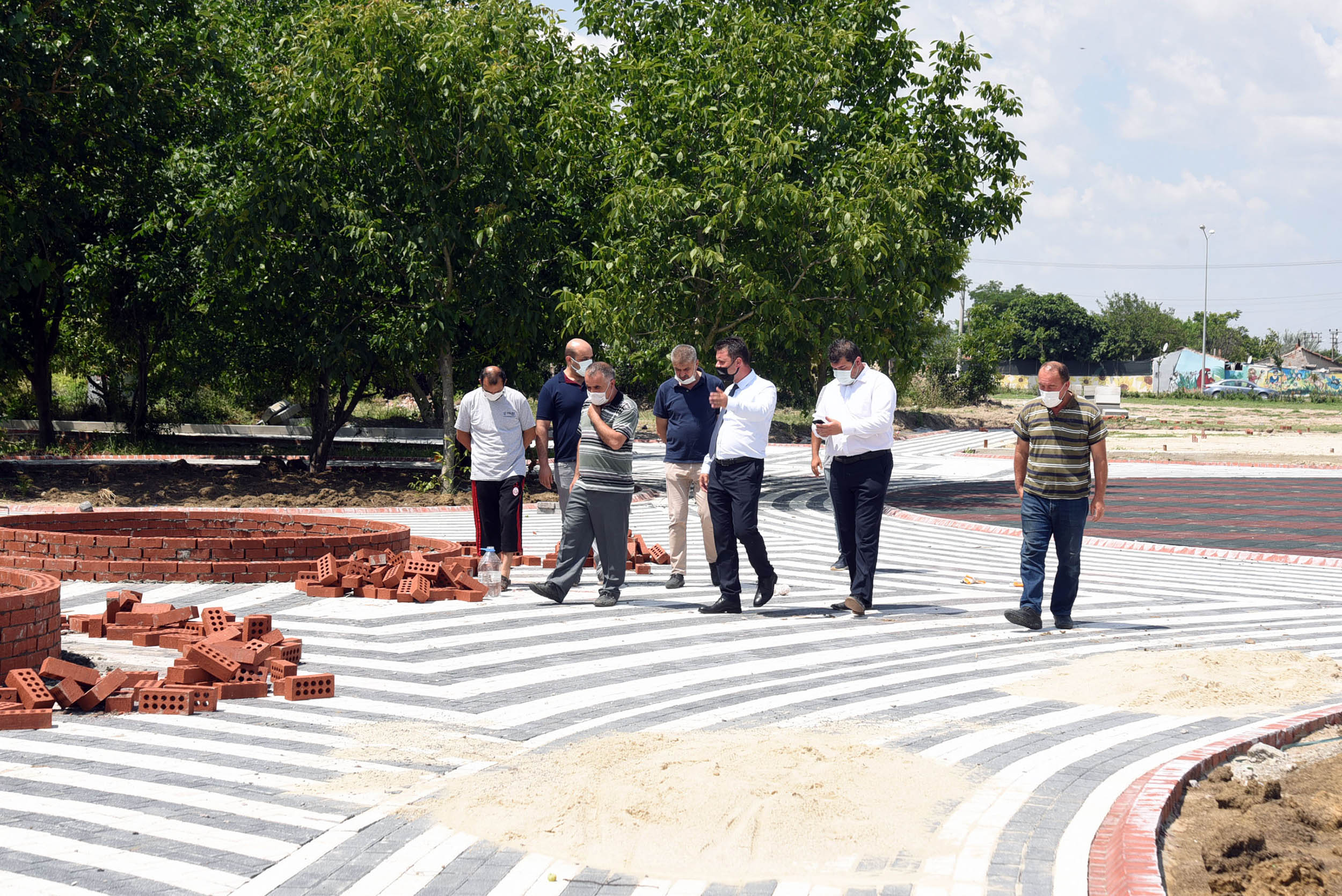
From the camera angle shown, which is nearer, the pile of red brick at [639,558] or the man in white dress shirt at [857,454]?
the man in white dress shirt at [857,454]

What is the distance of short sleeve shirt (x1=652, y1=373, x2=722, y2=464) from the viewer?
411 inches

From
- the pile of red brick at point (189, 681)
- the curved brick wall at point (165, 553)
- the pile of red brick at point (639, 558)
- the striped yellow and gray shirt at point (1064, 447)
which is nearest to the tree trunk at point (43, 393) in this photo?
the curved brick wall at point (165, 553)

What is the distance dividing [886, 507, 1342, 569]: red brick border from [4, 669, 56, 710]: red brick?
41.1ft

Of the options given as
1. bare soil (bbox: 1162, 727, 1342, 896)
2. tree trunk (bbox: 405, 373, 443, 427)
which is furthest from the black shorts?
tree trunk (bbox: 405, 373, 443, 427)

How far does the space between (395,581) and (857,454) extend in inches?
151

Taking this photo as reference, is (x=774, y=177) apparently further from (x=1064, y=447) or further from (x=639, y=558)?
(x=1064, y=447)

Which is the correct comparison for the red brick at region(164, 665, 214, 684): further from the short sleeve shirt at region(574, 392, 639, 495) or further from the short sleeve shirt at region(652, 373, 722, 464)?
the short sleeve shirt at region(652, 373, 722, 464)

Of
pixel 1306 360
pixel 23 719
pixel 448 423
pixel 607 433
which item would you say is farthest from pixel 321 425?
pixel 1306 360

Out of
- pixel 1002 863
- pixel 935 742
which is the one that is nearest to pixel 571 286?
pixel 935 742

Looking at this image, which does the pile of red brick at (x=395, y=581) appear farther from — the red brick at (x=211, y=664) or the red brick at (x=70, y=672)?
the red brick at (x=70, y=672)

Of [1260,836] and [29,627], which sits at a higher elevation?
[29,627]

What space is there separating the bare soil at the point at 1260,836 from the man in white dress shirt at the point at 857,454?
4.16 meters

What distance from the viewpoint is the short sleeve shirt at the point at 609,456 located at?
33.0 feet

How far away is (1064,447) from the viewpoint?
9219 millimetres
